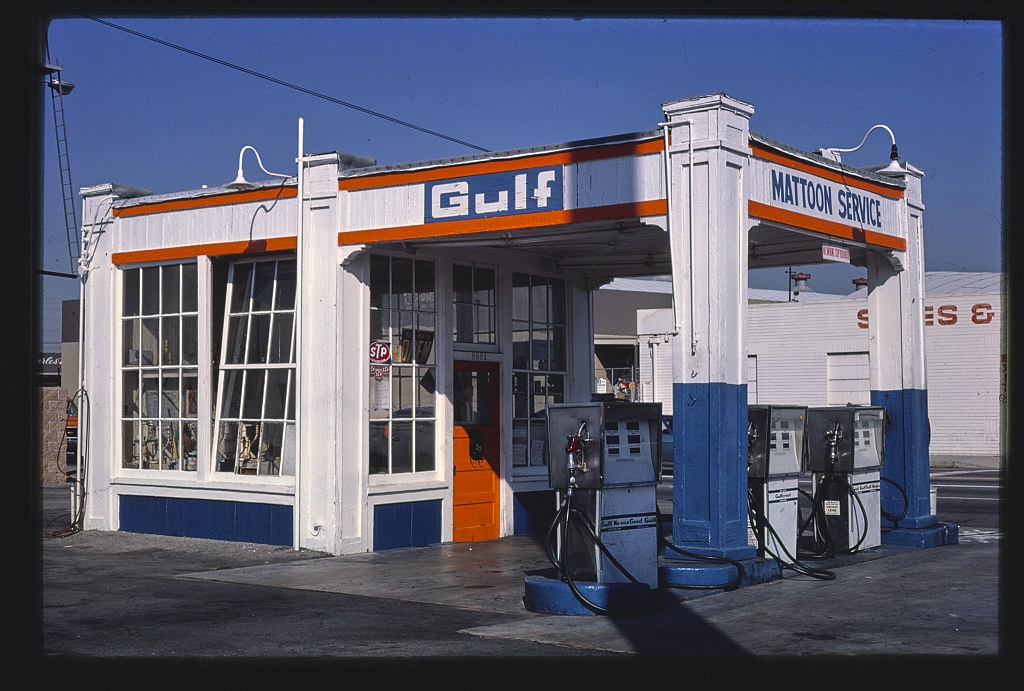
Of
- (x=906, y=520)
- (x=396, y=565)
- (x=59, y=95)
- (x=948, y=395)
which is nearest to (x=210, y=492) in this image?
(x=396, y=565)

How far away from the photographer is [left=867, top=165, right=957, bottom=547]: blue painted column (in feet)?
45.5

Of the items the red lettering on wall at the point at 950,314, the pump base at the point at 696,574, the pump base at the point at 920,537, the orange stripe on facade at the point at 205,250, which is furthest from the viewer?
the red lettering on wall at the point at 950,314

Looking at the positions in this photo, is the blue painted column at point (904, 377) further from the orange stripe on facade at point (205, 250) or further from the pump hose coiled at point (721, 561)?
the orange stripe on facade at point (205, 250)

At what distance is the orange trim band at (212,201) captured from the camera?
14.2 m

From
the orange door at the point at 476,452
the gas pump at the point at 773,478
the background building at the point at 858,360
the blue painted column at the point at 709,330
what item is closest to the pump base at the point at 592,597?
the blue painted column at the point at 709,330

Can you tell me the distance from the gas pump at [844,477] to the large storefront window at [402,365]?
461cm

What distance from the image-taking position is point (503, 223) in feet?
40.1

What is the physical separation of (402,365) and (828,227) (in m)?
5.21

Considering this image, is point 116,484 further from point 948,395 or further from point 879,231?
point 948,395

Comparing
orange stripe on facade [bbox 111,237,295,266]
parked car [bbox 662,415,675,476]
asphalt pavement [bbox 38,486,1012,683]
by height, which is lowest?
asphalt pavement [bbox 38,486,1012,683]

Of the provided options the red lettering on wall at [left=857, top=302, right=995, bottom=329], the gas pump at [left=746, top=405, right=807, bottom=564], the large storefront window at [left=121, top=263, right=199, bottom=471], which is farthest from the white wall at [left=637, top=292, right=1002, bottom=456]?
the gas pump at [left=746, top=405, right=807, bottom=564]

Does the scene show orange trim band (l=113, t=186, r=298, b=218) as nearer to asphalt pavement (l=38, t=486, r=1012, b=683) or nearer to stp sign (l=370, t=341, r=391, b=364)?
stp sign (l=370, t=341, r=391, b=364)

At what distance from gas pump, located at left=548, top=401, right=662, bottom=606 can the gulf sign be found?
117 inches

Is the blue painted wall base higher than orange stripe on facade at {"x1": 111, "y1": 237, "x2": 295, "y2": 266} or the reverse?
the reverse
